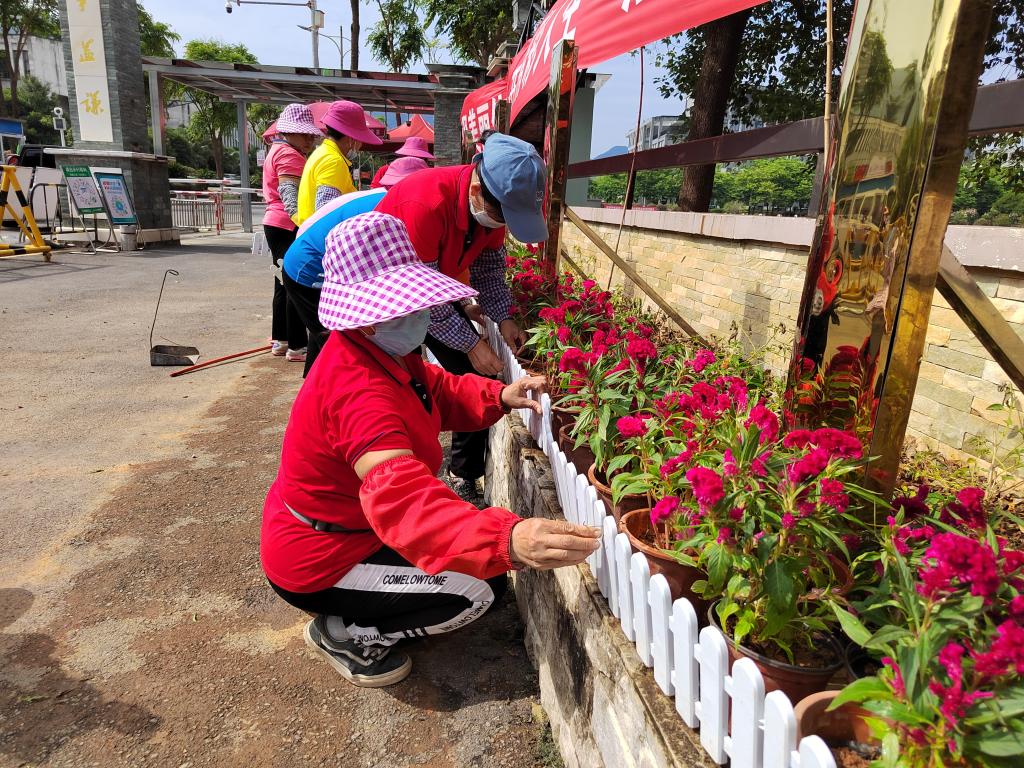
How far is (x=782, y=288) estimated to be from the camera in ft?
10.7

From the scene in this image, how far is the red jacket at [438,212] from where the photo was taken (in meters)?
2.88

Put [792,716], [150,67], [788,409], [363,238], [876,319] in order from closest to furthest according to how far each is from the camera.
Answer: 1. [792,716]
2. [876,319]
3. [788,409]
4. [363,238]
5. [150,67]

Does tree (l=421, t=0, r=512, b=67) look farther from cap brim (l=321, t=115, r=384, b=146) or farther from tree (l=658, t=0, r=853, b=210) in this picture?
cap brim (l=321, t=115, r=384, b=146)

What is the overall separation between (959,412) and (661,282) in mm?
2604

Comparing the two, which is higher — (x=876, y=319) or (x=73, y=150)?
(x=73, y=150)

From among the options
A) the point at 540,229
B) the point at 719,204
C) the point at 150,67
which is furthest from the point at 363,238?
the point at 719,204

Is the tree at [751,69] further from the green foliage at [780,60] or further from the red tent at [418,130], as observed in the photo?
the red tent at [418,130]

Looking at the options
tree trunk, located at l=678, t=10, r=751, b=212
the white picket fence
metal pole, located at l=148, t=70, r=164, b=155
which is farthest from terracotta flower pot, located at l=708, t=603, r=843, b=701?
metal pole, located at l=148, t=70, r=164, b=155

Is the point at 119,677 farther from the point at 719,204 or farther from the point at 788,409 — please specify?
the point at 719,204

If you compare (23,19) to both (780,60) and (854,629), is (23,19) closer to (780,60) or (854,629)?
(780,60)

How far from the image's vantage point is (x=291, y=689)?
229 centimetres

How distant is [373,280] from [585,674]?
1.26m

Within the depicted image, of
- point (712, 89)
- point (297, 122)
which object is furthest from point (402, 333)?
point (712, 89)

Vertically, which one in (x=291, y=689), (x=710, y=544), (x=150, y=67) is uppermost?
Result: (x=150, y=67)
